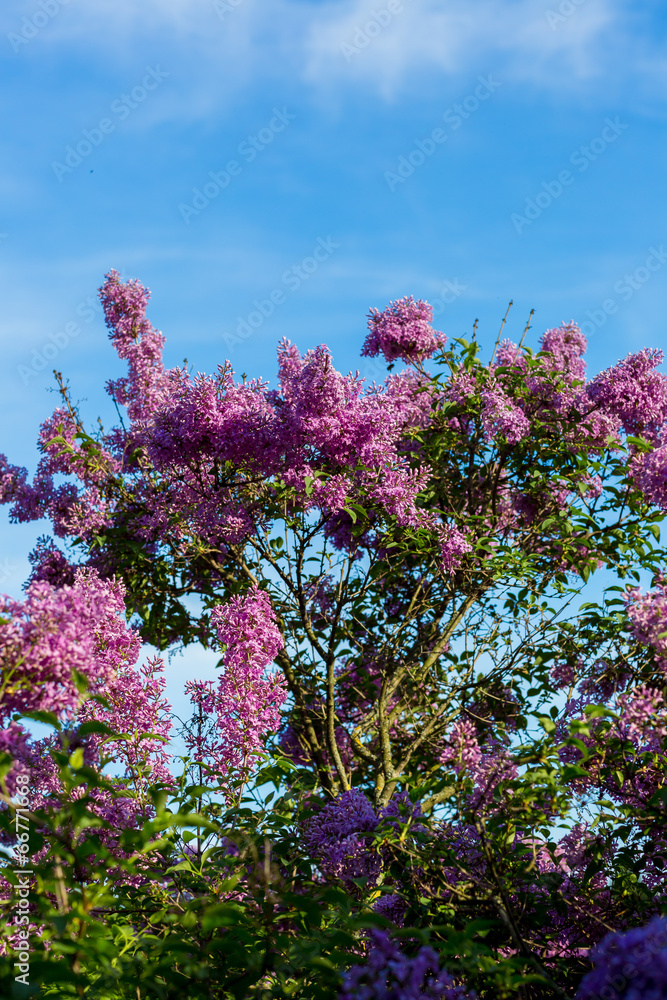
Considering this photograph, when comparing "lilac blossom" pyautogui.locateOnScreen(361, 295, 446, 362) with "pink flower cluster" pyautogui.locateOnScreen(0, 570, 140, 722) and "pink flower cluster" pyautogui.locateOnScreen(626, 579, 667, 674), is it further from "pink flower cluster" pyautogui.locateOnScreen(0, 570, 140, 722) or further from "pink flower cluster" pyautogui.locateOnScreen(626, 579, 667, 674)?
"pink flower cluster" pyautogui.locateOnScreen(0, 570, 140, 722)

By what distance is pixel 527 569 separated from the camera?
21.4 feet

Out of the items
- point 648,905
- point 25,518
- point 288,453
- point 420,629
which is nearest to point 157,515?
point 288,453

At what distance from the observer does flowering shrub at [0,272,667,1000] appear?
2.94 metres

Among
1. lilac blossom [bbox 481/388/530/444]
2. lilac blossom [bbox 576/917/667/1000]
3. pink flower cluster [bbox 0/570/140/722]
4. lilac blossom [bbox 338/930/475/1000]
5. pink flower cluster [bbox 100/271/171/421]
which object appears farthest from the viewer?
pink flower cluster [bbox 100/271/171/421]

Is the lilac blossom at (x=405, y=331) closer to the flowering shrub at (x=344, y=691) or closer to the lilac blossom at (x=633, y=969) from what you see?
the flowering shrub at (x=344, y=691)

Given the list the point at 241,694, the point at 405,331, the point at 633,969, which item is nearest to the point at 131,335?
the point at 405,331

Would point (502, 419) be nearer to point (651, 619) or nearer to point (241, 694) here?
point (651, 619)

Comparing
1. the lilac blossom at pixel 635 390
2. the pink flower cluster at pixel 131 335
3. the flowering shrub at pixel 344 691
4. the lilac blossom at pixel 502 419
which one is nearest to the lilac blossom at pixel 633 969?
the flowering shrub at pixel 344 691

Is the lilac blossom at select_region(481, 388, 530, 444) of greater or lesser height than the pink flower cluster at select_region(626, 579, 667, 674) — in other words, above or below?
above

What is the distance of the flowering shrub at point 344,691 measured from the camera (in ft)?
9.63

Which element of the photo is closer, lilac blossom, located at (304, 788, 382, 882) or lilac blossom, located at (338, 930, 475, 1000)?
lilac blossom, located at (338, 930, 475, 1000)

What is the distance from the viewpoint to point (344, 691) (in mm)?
7547

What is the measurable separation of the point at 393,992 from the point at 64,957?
124 centimetres

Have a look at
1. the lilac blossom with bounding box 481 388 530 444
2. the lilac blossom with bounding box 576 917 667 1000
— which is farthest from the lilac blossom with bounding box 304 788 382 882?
the lilac blossom with bounding box 481 388 530 444
